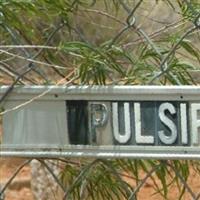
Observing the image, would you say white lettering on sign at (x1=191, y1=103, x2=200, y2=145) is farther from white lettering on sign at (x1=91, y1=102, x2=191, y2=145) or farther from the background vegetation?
the background vegetation

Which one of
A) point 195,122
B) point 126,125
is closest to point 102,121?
point 126,125

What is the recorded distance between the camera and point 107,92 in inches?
54.7

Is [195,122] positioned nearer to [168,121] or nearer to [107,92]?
[168,121]

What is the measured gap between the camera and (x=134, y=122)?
139 cm

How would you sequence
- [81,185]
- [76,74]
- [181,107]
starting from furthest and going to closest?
1. [81,185]
2. [76,74]
3. [181,107]

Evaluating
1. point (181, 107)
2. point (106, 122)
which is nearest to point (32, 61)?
point (106, 122)

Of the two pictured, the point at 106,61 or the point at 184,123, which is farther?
the point at 106,61

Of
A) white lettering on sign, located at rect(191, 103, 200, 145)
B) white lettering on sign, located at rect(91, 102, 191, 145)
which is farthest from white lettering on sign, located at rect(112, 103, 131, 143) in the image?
white lettering on sign, located at rect(191, 103, 200, 145)

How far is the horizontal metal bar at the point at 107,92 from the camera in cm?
136

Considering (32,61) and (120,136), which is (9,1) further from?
(120,136)

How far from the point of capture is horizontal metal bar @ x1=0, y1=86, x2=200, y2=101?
1.36m

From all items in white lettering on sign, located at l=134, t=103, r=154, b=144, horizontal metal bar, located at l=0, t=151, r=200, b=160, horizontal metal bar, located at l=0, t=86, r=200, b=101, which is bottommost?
horizontal metal bar, located at l=0, t=151, r=200, b=160

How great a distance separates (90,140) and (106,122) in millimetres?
43

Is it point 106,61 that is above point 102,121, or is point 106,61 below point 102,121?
above
